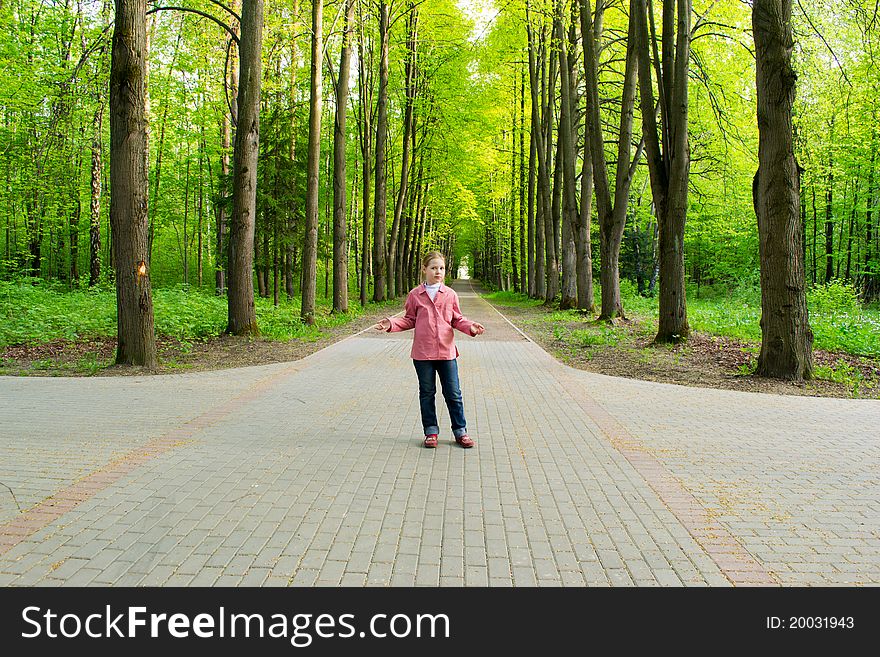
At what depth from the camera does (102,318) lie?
16.2m

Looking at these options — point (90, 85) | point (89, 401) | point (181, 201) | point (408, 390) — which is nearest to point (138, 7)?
point (90, 85)

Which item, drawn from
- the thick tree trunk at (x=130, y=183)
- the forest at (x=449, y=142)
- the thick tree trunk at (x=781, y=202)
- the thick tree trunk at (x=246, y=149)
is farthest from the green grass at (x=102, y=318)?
the thick tree trunk at (x=781, y=202)

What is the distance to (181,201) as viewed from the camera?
3569 centimetres

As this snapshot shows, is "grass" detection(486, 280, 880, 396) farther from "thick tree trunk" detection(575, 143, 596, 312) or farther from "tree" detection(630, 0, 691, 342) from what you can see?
"tree" detection(630, 0, 691, 342)

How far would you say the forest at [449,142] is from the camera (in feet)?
34.3

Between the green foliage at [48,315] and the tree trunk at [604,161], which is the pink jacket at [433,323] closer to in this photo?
the green foliage at [48,315]

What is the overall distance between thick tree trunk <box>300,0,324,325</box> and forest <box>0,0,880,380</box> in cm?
7

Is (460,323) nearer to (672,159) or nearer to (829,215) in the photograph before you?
(672,159)

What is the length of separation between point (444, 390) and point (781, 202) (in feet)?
21.7

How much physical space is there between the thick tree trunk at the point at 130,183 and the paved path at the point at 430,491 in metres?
2.00

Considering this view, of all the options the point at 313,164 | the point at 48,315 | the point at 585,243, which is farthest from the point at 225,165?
the point at 585,243

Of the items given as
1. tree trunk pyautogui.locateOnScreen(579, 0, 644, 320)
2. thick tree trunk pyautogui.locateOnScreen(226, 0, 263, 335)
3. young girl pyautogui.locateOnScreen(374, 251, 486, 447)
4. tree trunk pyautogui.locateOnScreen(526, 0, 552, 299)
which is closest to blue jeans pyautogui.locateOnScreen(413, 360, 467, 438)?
young girl pyautogui.locateOnScreen(374, 251, 486, 447)

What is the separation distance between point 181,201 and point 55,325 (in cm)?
2238
